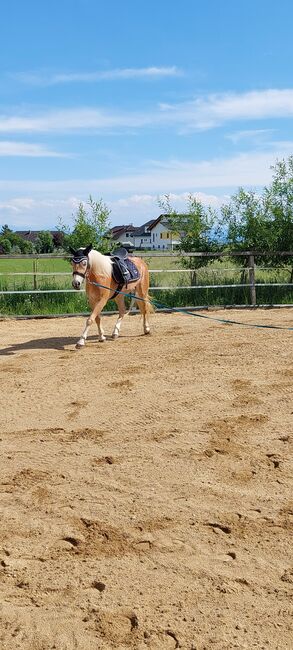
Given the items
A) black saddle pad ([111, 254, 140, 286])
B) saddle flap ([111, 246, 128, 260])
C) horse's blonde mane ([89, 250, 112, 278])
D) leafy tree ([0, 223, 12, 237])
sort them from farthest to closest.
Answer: leafy tree ([0, 223, 12, 237])
saddle flap ([111, 246, 128, 260])
black saddle pad ([111, 254, 140, 286])
horse's blonde mane ([89, 250, 112, 278])

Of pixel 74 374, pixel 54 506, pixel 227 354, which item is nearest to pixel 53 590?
pixel 54 506

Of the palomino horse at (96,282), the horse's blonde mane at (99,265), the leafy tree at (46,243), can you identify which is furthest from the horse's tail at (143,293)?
the leafy tree at (46,243)

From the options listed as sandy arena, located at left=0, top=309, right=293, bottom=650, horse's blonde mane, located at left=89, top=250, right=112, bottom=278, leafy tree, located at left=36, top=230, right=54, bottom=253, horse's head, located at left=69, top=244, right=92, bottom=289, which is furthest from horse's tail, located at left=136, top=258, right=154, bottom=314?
leafy tree, located at left=36, top=230, right=54, bottom=253

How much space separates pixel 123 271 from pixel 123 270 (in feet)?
0.07

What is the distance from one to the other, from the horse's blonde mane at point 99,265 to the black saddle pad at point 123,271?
192 millimetres

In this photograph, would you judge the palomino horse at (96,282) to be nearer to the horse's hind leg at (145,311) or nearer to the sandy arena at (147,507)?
the horse's hind leg at (145,311)

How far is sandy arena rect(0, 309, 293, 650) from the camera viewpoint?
296 cm

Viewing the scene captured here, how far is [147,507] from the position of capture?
4.16 m

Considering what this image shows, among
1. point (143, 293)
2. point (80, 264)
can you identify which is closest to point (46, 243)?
point (143, 293)

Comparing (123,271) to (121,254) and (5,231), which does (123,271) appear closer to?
(121,254)

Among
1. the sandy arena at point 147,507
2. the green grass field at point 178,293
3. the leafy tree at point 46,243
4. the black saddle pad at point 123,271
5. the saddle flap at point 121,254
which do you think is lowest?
the sandy arena at point 147,507

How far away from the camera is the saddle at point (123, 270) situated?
10891 mm

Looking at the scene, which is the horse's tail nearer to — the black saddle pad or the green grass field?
the black saddle pad

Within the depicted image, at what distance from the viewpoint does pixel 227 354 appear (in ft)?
30.0
